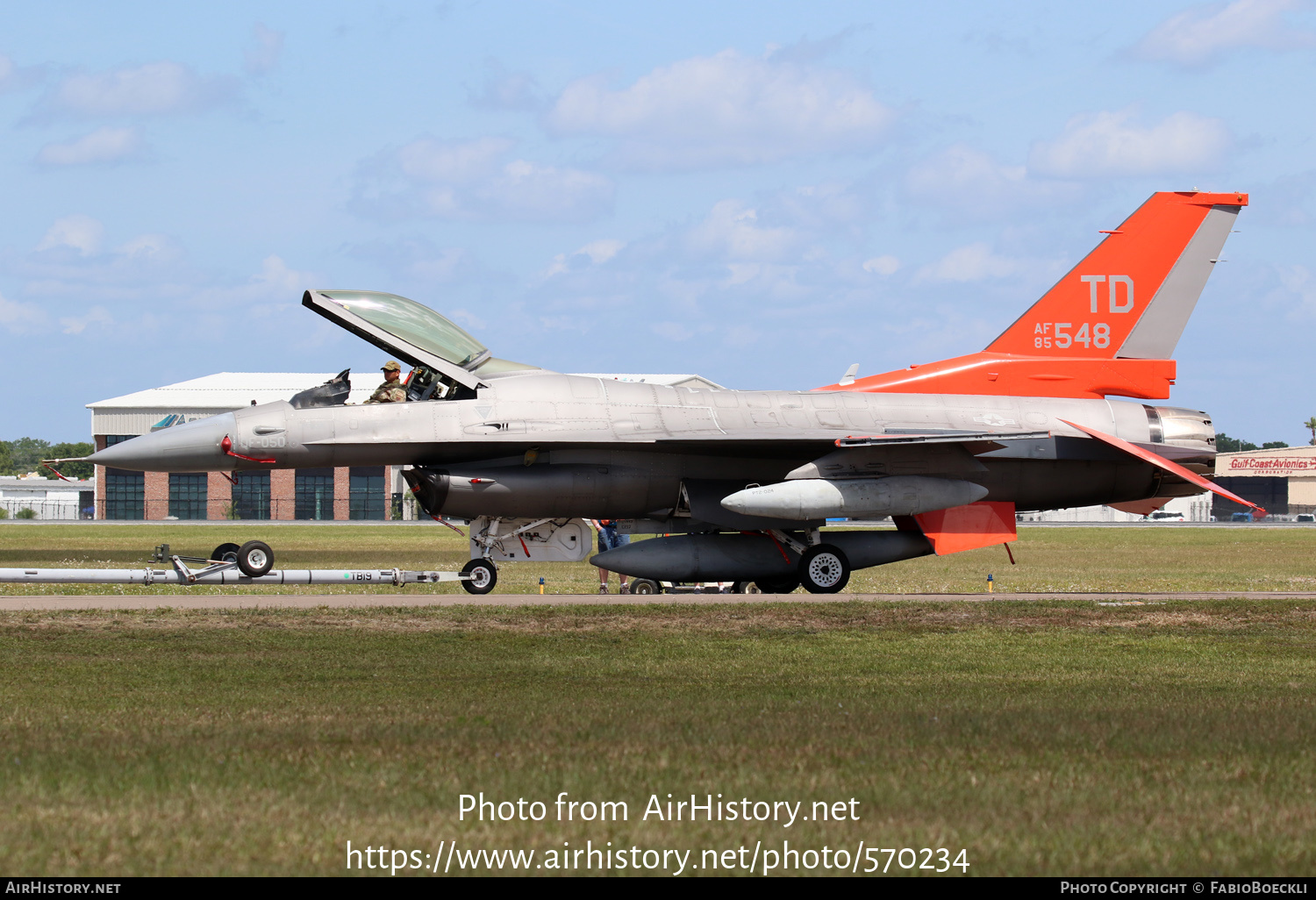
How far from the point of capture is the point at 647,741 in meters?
6.90

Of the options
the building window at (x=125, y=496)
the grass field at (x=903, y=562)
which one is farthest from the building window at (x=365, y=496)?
the grass field at (x=903, y=562)

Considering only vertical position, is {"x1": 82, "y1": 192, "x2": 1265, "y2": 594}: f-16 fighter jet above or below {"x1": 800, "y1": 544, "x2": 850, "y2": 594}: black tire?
above

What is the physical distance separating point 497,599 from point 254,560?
367cm

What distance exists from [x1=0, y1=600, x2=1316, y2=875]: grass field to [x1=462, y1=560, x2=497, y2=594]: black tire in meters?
4.92

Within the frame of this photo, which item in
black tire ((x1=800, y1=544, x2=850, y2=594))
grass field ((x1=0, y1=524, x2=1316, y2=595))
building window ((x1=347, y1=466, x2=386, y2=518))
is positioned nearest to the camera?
black tire ((x1=800, y1=544, x2=850, y2=594))

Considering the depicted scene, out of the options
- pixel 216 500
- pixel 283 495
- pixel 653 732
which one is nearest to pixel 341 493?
pixel 283 495

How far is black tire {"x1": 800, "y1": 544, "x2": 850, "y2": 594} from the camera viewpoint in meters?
18.7

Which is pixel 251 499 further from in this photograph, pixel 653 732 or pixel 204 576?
pixel 653 732

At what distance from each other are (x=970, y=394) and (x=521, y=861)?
638 inches

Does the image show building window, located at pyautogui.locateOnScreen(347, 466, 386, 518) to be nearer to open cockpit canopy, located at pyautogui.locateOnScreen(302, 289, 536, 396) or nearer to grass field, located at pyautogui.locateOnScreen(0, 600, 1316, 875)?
open cockpit canopy, located at pyautogui.locateOnScreen(302, 289, 536, 396)

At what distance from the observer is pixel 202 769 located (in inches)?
239

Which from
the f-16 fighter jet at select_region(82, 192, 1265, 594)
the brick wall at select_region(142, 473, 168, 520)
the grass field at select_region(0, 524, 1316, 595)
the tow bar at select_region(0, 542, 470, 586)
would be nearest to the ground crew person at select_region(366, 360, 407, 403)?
the f-16 fighter jet at select_region(82, 192, 1265, 594)

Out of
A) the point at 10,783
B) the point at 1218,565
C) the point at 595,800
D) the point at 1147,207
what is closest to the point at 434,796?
the point at 595,800

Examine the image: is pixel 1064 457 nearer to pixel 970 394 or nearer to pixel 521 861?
pixel 970 394
